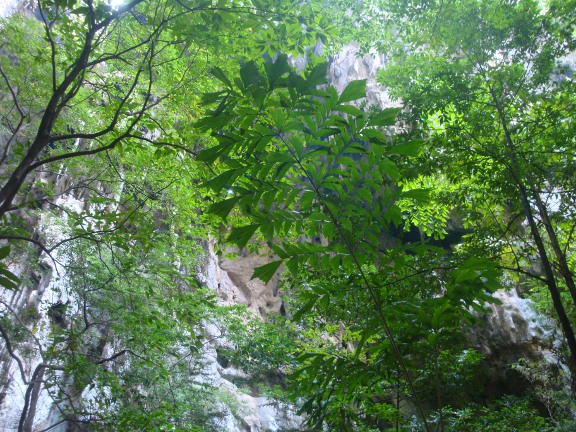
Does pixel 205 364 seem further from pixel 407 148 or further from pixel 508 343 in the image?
pixel 407 148

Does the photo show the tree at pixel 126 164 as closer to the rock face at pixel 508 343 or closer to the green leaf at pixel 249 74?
the green leaf at pixel 249 74

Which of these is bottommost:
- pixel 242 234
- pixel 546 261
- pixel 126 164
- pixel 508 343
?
pixel 242 234

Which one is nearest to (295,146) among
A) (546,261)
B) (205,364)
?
(546,261)

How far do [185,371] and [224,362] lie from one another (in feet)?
10.6

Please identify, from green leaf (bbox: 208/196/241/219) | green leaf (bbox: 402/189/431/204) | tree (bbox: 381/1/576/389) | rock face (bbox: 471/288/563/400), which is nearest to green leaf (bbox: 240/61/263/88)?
green leaf (bbox: 208/196/241/219)

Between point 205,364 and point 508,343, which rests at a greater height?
point 508,343

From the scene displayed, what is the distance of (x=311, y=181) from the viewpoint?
1056 millimetres

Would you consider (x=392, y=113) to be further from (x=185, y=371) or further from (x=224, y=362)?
(x=224, y=362)

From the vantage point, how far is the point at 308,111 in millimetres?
1016

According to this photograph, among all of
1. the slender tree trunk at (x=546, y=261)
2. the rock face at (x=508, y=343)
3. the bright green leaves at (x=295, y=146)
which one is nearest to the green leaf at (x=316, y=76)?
the bright green leaves at (x=295, y=146)

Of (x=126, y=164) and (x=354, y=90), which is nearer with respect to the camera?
(x=354, y=90)

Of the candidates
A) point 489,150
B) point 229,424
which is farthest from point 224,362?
point 489,150

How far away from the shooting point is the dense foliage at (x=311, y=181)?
3.50 ft

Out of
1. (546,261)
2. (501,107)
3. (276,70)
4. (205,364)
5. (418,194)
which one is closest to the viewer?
(276,70)
